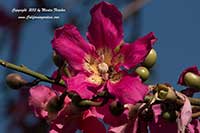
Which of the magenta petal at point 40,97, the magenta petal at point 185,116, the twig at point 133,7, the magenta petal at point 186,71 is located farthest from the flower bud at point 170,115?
the twig at point 133,7

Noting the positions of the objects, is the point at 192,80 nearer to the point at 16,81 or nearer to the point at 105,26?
the point at 105,26

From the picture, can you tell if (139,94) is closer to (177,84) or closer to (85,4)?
(177,84)

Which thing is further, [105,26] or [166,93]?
[105,26]

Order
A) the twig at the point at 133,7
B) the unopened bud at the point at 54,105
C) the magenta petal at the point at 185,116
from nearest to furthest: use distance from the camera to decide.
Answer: the magenta petal at the point at 185,116 < the unopened bud at the point at 54,105 < the twig at the point at 133,7

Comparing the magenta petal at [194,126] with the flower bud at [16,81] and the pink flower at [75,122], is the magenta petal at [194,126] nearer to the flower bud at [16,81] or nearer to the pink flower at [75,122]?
the pink flower at [75,122]

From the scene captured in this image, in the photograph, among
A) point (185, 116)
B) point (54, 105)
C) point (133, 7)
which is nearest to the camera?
point (185, 116)

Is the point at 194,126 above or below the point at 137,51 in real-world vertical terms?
below

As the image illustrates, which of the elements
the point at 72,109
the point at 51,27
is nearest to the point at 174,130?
the point at 72,109

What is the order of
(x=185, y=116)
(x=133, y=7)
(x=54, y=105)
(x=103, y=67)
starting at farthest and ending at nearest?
(x=133, y=7)
(x=103, y=67)
(x=54, y=105)
(x=185, y=116)

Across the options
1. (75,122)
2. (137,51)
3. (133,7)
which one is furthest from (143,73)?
(133,7)

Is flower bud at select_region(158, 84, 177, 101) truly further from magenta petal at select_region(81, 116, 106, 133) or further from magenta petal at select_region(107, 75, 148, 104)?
magenta petal at select_region(81, 116, 106, 133)
